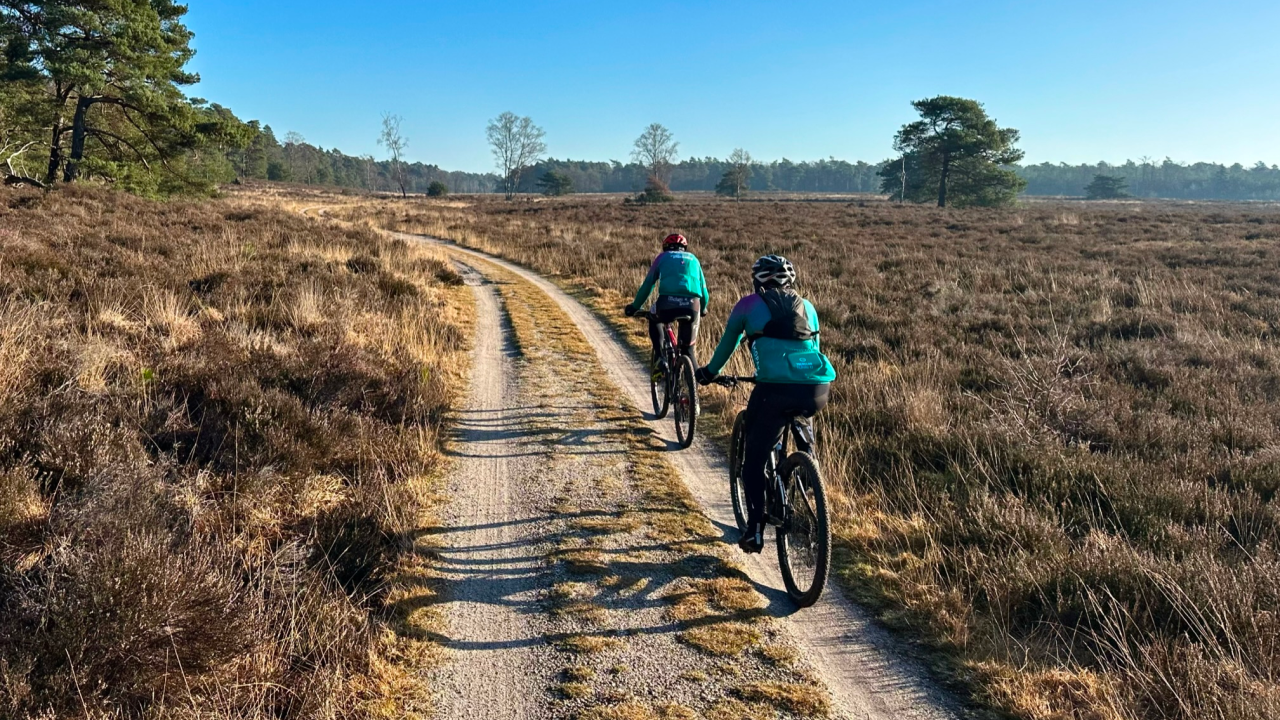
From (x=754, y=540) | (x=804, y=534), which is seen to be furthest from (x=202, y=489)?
(x=804, y=534)

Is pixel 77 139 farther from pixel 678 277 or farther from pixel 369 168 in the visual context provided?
pixel 369 168

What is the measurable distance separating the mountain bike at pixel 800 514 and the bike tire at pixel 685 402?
200cm

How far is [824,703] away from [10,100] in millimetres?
31205

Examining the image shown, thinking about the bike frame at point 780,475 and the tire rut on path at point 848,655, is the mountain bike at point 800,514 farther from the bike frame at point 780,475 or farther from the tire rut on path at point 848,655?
the tire rut on path at point 848,655

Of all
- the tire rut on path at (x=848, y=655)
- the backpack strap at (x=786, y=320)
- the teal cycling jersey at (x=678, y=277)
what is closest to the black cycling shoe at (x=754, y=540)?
the tire rut on path at (x=848, y=655)

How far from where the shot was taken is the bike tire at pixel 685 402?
6312mm

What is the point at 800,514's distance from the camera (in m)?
3.84

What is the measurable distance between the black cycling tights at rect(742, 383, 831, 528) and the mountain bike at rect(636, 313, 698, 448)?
199cm

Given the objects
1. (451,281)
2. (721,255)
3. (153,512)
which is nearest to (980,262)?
(721,255)

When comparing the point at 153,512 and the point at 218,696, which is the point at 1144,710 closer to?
the point at 218,696

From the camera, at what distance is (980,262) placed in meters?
20.3

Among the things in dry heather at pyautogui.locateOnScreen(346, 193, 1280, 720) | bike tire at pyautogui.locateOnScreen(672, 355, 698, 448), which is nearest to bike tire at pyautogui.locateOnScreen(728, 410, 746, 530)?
dry heather at pyautogui.locateOnScreen(346, 193, 1280, 720)

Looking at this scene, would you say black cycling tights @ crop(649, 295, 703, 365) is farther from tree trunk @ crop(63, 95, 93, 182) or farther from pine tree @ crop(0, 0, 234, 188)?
tree trunk @ crop(63, 95, 93, 182)

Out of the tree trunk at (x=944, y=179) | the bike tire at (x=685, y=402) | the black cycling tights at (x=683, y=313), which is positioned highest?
the tree trunk at (x=944, y=179)
